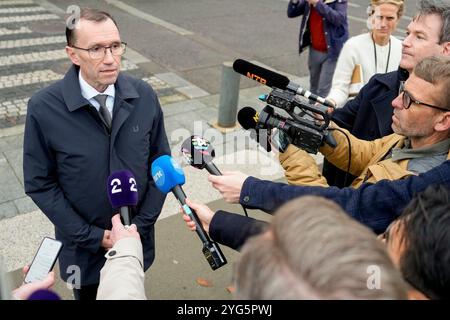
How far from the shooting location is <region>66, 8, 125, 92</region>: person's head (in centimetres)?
222

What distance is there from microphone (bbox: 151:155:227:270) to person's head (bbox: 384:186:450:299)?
75 centimetres

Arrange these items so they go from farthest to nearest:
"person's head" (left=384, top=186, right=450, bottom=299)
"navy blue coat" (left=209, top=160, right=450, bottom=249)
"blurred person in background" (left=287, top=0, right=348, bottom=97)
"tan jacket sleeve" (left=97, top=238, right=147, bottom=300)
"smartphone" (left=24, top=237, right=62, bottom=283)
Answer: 1. "blurred person in background" (left=287, top=0, right=348, bottom=97)
2. "navy blue coat" (left=209, top=160, right=450, bottom=249)
3. "smartphone" (left=24, top=237, right=62, bottom=283)
4. "tan jacket sleeve" (left=97, top=238, right=147, bottom=300)
5. "person's head" (left=384, top=186, right=450, bottom=299)

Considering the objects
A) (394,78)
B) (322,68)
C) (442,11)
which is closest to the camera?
(442,11)

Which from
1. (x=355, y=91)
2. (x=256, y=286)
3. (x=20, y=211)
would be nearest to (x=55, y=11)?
(x=20, y=211)

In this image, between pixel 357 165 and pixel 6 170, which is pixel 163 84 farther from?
pixel 357 165

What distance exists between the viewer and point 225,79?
17.9 ft

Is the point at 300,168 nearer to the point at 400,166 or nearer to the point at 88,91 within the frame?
the point at 400,166

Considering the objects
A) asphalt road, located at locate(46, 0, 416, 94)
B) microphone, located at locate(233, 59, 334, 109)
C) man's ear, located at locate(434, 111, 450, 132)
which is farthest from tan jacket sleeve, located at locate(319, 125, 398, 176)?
asphalt road, located at locate(46, 0, 416, 94)

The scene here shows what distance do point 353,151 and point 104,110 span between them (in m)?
1.30

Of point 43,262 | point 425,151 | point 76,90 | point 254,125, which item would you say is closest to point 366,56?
point 254,125

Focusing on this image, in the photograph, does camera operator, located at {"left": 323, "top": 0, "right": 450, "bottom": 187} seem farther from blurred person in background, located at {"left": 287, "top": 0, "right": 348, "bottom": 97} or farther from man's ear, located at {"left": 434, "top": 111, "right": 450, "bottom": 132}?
blurred person in background, located at {"left": 287, "top": 0, "right": 348, "bottom": 97}

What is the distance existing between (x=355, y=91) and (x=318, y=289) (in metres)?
2.84

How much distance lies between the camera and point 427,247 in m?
1.16

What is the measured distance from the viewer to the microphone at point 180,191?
1.79 m
